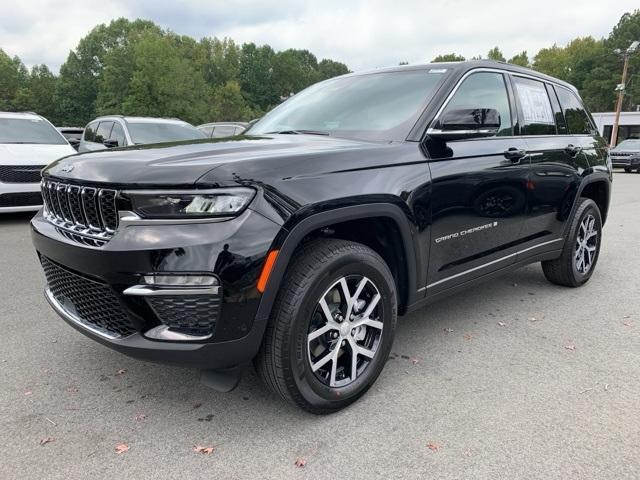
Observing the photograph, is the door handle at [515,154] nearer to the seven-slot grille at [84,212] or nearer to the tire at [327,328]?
the tire at [327,328]

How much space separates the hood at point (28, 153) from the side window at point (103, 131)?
1767 millimetres

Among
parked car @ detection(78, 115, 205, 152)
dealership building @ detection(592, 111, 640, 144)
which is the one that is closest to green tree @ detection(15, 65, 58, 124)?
dealership building @ detection(592, 111, 640, 144)

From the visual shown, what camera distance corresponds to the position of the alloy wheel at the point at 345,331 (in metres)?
2.51

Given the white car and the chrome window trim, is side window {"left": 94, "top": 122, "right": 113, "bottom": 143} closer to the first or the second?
the white car

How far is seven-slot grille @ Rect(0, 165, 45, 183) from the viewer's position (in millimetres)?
7332

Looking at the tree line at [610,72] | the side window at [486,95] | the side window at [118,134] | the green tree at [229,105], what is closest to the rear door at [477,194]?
the side window at [486,95]

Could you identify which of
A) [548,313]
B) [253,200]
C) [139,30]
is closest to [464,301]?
[548,313]

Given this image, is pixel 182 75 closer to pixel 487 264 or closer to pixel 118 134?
pixel 118 134

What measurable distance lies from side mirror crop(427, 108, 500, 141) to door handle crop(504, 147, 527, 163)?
551 millimetres

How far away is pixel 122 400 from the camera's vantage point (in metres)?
2.72

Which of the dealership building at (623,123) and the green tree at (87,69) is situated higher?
the green tree at (87,69)

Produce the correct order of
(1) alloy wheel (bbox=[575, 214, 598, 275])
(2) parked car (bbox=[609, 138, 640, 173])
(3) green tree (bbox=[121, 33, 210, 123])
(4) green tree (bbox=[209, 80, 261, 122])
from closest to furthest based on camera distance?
(1) alloy wheel (bbox=[575, 214, 598, 275]) < (2) parked car (bbox=[609, 138, 640, 173]) < (3) green tree (bbox=[121, 33, 210, 123]) < (4) green tree (bbox=[209, 80, 261, 122])

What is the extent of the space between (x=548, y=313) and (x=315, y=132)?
95.5 inches

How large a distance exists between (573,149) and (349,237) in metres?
2.66
